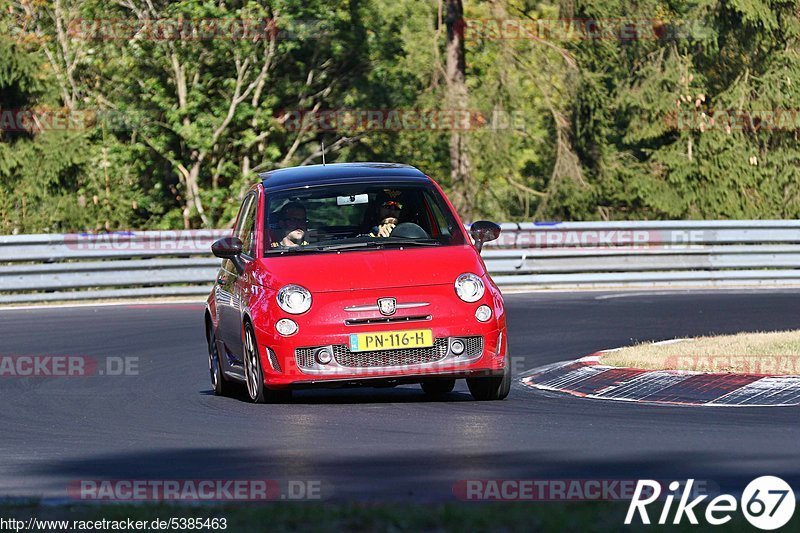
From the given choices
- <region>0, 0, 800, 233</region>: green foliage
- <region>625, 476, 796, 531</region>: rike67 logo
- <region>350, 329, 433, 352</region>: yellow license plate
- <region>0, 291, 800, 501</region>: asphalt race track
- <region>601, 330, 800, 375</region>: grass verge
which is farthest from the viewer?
<region>0, 0, 800, 233</region>: green foliage

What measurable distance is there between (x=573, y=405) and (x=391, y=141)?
24527mm

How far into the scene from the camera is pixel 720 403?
10609mm

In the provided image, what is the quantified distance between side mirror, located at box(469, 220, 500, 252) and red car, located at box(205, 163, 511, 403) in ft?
0.03

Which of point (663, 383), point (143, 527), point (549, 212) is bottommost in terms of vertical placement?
point (549, 212)

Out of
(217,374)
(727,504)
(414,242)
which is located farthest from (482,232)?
(727,504)

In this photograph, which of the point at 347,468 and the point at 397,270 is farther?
the point at 397,270

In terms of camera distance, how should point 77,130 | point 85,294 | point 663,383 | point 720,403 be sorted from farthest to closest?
1. point 77,130
2. point 85,294
3. point 663,383
4. point 720,403

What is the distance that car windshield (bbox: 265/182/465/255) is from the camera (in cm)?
1150

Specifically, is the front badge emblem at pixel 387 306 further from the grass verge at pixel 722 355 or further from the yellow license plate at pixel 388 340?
the grass verge at pixel 722 355

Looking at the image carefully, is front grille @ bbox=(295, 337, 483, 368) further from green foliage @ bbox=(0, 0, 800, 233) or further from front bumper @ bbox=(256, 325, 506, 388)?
green foliage @ bbox=(0, 0, 800, 233)

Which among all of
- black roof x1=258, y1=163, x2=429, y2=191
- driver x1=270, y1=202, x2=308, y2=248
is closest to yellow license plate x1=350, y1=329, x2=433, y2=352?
driver x1=270, y1=202, x2=308, y2=248

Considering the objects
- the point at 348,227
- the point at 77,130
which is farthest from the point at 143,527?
the point at 77,130

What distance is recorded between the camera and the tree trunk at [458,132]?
31.7 m

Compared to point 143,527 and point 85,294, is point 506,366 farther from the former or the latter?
point 85,294
